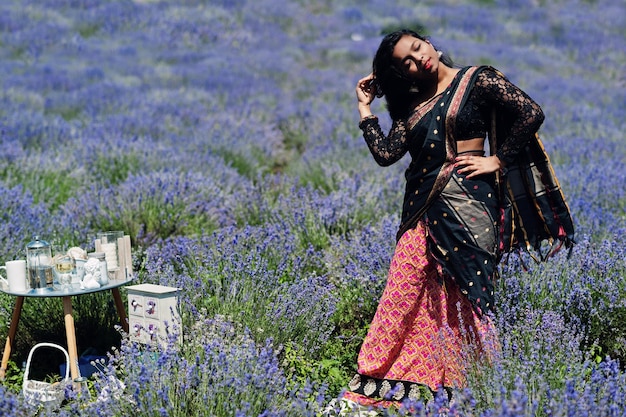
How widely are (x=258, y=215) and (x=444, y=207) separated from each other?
8.31 ft

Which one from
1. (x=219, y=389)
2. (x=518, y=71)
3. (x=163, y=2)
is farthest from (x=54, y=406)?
(x=163, y=2)

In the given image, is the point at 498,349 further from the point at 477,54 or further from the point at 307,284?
the point at 477,54

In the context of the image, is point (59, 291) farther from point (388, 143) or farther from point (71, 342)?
point (388, 143)

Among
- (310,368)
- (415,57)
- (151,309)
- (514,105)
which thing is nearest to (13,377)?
(151,309)

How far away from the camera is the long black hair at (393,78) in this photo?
2457 millimetres

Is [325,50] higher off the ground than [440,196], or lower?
lower

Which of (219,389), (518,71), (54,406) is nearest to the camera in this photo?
(219,389)

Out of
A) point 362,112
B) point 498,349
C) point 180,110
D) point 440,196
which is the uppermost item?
point 362,112

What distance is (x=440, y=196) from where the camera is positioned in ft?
8.25

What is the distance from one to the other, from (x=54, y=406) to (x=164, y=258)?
4.46 feet

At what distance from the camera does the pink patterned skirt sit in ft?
8.58

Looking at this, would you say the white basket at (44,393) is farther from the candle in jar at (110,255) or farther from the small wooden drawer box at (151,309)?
the candle in jar at (110,255)

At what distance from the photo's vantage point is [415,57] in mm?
2414

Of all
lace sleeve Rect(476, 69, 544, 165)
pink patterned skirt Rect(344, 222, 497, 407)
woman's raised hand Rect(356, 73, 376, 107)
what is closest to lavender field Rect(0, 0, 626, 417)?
pink patterned skirt Rect(344, 222, 497, 407)
